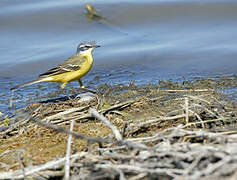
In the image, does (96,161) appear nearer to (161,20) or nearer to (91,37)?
(91,37)

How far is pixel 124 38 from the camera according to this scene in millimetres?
13594

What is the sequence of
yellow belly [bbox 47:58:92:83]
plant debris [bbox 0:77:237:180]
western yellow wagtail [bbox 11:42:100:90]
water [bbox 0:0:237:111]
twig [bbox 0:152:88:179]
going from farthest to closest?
water [bbox 0:0:237:111]
yellow belly [bbox 47:58:92:83]
western yellow wagtail [bbox 11:42:100:90]
twig [bbox 0:152:88:179]
plant debris [bbox 0:77:237:180]

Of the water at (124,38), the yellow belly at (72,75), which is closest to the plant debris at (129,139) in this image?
the yellow belly at (72,75)

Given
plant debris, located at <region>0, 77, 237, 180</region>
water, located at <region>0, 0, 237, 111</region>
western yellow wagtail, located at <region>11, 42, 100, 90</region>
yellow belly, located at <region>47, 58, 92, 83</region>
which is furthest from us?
water, located at <region>0, 0, 237, 111</region>

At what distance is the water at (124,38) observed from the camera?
11438 millimetres

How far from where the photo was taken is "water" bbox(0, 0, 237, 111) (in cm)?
1144

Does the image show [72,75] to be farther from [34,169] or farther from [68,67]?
[34,169]

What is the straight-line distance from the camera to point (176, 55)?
1220cm

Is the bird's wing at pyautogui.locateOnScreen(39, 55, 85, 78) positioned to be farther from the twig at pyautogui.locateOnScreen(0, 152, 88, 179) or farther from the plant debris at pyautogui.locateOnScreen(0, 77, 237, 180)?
the twig at pyautogui.locateOnScreen(0, 152, 88, 179)

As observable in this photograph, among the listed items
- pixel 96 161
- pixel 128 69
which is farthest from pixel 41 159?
pixel 128 69

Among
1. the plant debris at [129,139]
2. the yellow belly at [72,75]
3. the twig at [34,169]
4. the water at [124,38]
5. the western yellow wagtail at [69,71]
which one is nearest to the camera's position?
the plant debris at [129,139]

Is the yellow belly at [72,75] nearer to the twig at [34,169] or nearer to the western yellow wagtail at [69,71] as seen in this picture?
the western yellow wagtail at [69,71]

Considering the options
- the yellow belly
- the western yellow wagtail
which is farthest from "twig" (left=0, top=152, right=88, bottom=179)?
the yellow belly

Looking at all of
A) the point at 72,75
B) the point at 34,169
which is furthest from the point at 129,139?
the point at 72,75
